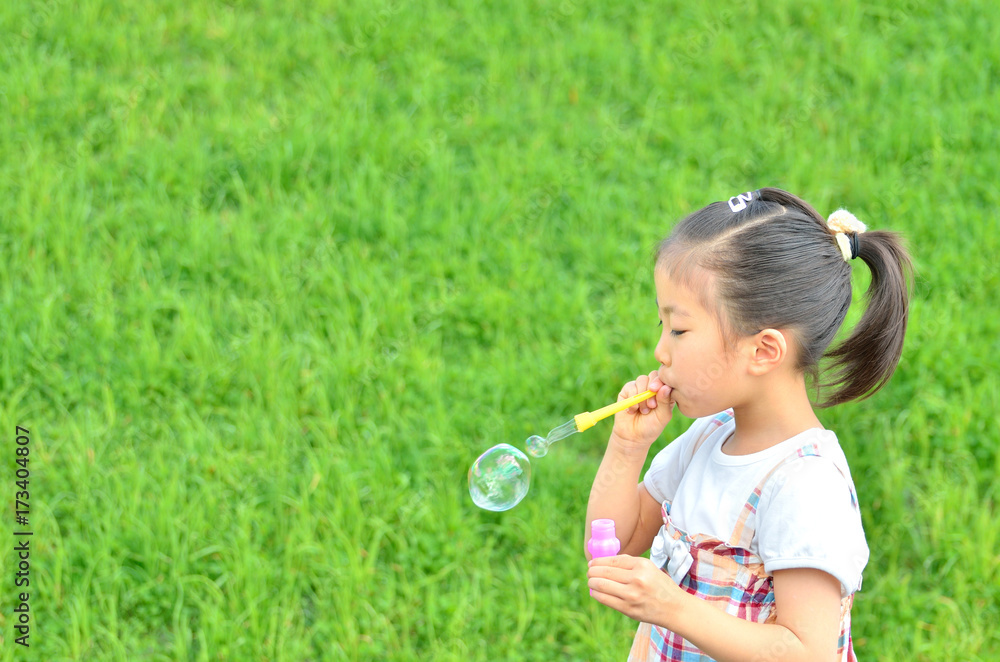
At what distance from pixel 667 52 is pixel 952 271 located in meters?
1.99

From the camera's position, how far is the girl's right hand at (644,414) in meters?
1.79

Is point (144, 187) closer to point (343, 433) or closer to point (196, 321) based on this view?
point (196, 321)

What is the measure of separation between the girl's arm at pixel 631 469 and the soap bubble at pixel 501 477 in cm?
21

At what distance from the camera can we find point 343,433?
11.2 ft

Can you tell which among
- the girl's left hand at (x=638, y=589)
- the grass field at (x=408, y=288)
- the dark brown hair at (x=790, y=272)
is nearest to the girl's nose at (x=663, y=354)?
the dark brown hair at (x=790, y=272)

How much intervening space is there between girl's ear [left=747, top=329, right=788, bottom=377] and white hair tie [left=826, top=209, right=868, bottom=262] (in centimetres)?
21

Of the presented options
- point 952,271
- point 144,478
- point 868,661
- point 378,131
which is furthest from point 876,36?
point 144,478

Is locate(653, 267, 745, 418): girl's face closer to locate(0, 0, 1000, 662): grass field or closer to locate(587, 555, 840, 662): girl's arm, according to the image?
locate(587, 555, 840, 662): girl's arm

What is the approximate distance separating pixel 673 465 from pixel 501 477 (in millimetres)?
400

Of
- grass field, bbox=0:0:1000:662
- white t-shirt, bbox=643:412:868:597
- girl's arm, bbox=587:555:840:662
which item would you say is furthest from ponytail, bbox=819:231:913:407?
grass field, bbox=0:0:1000:662

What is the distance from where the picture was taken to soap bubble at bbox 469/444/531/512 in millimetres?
2111

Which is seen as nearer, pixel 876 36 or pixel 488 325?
pixel 488 325

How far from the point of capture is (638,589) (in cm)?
160

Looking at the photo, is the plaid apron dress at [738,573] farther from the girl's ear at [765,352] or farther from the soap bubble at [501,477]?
the soap bubble at [501,477]
